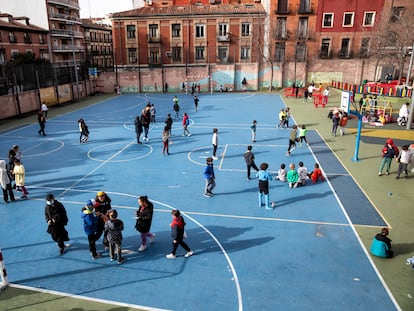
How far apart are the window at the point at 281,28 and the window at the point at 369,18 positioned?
12372mm

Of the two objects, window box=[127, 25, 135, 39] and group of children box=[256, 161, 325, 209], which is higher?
window box=[127, 25, 135, 39]

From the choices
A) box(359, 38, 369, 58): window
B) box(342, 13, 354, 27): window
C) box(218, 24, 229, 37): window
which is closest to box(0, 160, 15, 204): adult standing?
box(218, 24, 229, 37): window

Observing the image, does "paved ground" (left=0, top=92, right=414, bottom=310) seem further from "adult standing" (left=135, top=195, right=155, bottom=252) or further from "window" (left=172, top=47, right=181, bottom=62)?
"window" (left=172, top=47, right=181, bottom=62)

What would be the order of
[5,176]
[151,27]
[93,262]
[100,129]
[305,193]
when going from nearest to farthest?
[93,262] → [5,176] → [305,193] → [100,129] → [151,27]

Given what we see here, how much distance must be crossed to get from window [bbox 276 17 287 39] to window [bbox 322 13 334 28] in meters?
6.14

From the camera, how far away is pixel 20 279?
9.26 meters

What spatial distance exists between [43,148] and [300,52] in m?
44.9

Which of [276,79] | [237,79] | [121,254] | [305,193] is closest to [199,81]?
[237,79]

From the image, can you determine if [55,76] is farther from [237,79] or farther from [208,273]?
[208,273]

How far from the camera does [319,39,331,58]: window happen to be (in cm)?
5438

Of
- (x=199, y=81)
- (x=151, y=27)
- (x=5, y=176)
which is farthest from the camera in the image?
(x=151, y=27)

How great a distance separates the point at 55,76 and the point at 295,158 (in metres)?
31.0

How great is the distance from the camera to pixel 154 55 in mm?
57938

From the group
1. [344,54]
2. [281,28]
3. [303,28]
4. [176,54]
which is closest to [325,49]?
[344,54]
